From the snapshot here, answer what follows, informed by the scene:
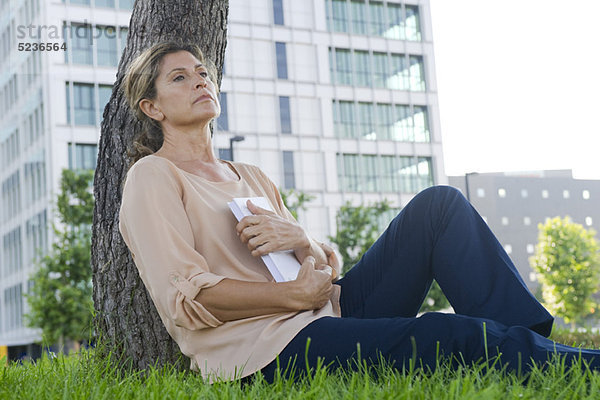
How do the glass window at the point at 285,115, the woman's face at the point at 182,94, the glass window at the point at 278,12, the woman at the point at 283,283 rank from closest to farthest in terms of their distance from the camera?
the woman at the point at 283,283, the woman's face at the point at 182,94, the glass window at the point at 285,115, the glass window at the point at 278,12

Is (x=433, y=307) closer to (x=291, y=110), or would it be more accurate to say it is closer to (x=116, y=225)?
(x=291, y=110)

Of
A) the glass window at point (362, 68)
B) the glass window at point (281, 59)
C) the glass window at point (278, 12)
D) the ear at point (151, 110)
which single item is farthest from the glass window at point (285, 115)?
the ear at point (151, 110)

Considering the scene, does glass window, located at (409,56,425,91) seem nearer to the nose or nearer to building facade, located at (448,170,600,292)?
the nose

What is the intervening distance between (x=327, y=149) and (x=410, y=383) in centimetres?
3772

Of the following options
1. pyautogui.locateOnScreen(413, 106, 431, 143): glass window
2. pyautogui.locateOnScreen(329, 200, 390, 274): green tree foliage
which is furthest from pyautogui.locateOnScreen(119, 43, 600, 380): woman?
pyautogui.locateOnScreen(413, 106, 431, 143): glass window

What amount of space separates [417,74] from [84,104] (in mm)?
18131

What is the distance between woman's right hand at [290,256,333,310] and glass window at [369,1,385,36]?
134ft

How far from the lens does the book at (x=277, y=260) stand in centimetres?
301

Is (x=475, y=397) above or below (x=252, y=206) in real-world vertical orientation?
below

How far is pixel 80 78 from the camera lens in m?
35.4

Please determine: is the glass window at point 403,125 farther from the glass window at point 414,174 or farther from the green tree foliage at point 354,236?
the green tree foliage at point 354,236

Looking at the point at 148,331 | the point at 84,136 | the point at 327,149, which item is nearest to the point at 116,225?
the point at 148,331

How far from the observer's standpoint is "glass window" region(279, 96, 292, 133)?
130 ft

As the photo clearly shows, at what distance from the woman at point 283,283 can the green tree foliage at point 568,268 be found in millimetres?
37828
